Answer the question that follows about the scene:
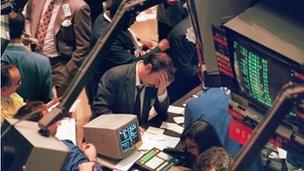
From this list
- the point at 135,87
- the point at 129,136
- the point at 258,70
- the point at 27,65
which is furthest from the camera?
the point at 135,87

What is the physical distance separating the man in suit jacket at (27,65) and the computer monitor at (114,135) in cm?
79

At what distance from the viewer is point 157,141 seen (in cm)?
441

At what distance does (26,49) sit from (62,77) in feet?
2.38

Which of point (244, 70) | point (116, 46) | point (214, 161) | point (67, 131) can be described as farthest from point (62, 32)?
point (244, 70)

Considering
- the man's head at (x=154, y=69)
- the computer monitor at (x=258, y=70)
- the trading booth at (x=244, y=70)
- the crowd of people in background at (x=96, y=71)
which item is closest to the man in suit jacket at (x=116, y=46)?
the crowd of people in background at (x=96, y=71)

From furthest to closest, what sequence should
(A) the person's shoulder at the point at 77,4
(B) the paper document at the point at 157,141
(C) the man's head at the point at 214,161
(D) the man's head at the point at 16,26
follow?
(A) the person's shoulder at the point at 77,4 < (D) the man's head at the point at 16,26 < (B) the paper document at the point at 157,141 < (C) the man's head at the point at 214,161

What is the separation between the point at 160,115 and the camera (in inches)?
186

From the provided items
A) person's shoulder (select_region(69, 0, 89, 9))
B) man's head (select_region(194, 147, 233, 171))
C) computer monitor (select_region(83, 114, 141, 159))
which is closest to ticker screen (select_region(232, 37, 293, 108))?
man's head (select_region(194, 147, 233, 171))

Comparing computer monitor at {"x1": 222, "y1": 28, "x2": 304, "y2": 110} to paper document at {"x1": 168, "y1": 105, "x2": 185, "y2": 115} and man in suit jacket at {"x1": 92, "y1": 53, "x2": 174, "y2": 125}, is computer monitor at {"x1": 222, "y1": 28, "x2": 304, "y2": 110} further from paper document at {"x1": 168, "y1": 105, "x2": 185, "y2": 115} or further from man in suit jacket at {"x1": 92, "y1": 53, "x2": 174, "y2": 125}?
paper document at {"x1": 168, "y1": 105, "x2": 185, "y2": 115}

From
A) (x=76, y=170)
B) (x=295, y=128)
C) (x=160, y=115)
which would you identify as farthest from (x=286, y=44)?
(x=160, y=115)

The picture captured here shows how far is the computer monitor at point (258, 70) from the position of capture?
8.50 ft

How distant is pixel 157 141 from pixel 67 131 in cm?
74

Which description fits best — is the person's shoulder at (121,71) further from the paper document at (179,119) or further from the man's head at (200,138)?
the man's head at (200,138)

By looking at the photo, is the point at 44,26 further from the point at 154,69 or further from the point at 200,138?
the point at 200,138
